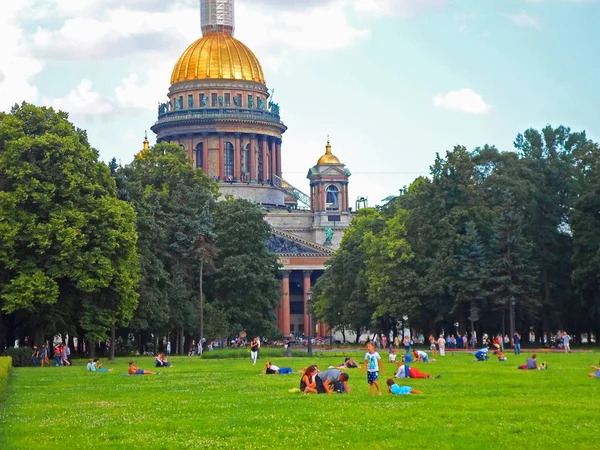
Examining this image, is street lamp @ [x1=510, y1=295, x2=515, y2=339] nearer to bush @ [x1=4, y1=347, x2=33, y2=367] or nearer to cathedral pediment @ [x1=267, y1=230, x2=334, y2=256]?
bush @ [x1=4, y1=347, x2=33, y2=367]

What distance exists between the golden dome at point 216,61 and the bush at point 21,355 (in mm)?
97183

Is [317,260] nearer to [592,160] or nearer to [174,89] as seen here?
[174,89]

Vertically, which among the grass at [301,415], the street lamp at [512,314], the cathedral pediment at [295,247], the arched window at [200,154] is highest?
the arched window at [200,154]

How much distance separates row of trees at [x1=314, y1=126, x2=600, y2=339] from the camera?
72.3 m

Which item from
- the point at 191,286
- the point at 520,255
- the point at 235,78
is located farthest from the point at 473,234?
the point at 235,78

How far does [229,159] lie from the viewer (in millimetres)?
150125

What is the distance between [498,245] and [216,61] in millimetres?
79855

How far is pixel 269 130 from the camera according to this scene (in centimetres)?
15150

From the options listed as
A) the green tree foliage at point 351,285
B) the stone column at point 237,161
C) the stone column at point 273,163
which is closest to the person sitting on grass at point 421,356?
the green tree foliage at point 351,285

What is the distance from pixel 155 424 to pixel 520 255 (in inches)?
2089

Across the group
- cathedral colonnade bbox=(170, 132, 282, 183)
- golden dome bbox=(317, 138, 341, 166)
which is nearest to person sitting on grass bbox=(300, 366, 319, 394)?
golden dome bbox=(317, 138, 341, 166)

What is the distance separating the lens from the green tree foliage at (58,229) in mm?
54438

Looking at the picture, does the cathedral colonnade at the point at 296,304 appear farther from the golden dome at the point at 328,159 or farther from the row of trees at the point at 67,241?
the row of trees at the point at 67,241

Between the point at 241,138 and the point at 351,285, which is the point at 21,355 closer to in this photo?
the point at 351,285
